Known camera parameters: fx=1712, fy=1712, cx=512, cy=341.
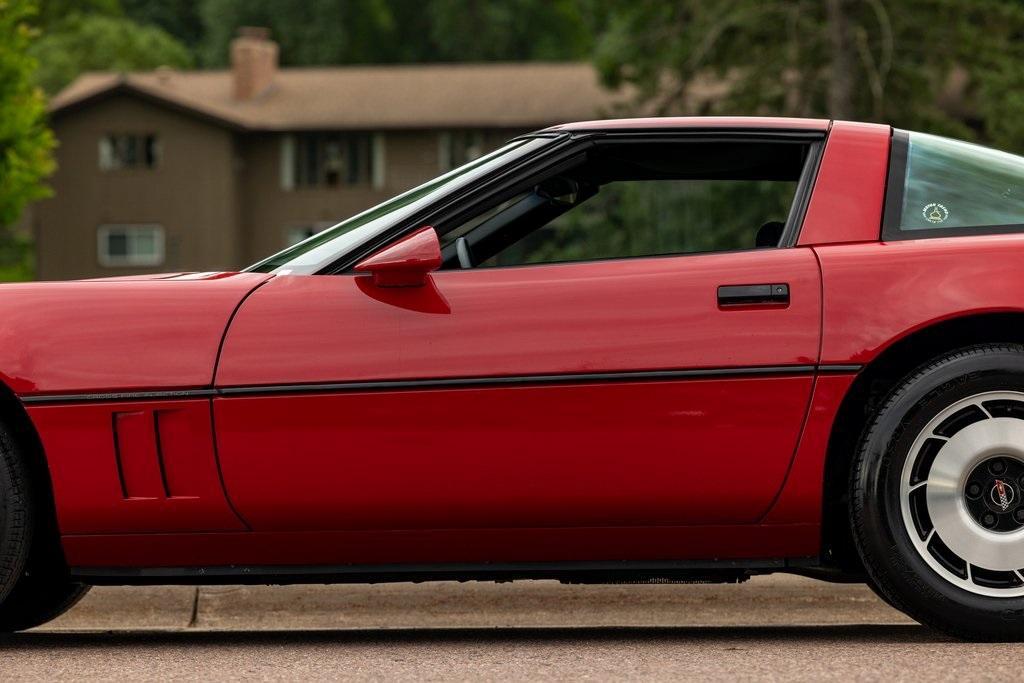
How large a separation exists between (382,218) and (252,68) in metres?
52.6

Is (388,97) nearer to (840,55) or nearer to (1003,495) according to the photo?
(840,55)

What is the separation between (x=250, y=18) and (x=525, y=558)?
225 feet

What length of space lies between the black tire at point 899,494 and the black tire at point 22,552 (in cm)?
220

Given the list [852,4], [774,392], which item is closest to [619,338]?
[774,392]

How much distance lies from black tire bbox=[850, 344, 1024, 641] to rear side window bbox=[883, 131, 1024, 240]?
1.33 feet

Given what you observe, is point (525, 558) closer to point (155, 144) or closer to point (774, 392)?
point (774, 392)

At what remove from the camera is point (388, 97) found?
182 feet

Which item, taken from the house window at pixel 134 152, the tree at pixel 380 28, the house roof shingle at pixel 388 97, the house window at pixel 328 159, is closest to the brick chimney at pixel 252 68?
the house roof shingle at pixel 388 97

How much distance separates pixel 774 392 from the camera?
14.5 ft

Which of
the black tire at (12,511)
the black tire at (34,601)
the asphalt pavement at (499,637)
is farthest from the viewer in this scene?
the black tire at (34,601)

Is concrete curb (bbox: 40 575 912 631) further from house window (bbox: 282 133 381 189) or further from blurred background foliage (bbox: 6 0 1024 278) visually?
house window (bbox: 282 133 381 189)

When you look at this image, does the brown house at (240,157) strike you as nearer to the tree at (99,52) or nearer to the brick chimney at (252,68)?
the brick chimney at (252,68)

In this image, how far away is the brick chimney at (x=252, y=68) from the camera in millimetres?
55469

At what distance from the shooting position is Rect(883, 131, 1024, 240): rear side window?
465cm
